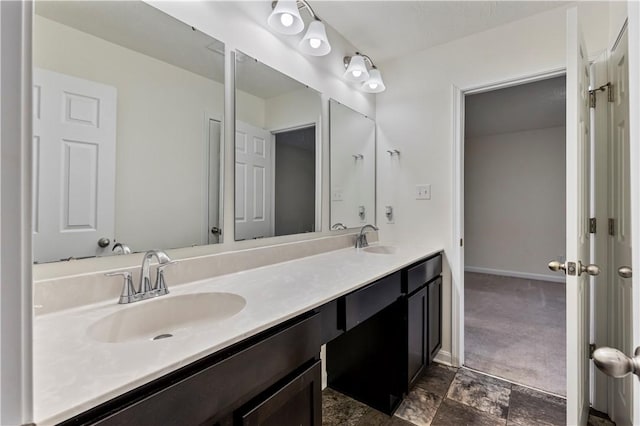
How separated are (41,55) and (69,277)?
684mm

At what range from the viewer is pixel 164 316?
990 millimetres

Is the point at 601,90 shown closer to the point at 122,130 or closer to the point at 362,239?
the point at 362,239

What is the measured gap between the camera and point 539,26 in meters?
1.86

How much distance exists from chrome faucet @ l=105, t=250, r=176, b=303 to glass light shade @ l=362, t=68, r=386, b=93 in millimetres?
1883

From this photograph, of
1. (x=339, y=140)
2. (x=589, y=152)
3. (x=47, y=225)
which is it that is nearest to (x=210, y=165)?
(x=47, y=225)

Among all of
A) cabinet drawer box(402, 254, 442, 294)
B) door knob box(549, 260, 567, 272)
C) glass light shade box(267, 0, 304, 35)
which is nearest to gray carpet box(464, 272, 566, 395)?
cabinet drawer box(402, 254, 442, 294)

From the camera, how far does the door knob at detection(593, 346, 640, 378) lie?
491mm

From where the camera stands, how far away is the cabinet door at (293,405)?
77cm

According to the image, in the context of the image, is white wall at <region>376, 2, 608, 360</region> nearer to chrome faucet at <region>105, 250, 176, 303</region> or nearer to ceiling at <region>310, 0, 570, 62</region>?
ceiling at <region>310, 0, 570, 62</region>

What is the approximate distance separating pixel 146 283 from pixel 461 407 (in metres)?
1.77

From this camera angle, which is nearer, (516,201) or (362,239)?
(362,239)

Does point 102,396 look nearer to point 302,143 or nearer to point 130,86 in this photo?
point 130,86

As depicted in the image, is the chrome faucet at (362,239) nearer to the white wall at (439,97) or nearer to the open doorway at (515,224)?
the white wall at (439,97)
